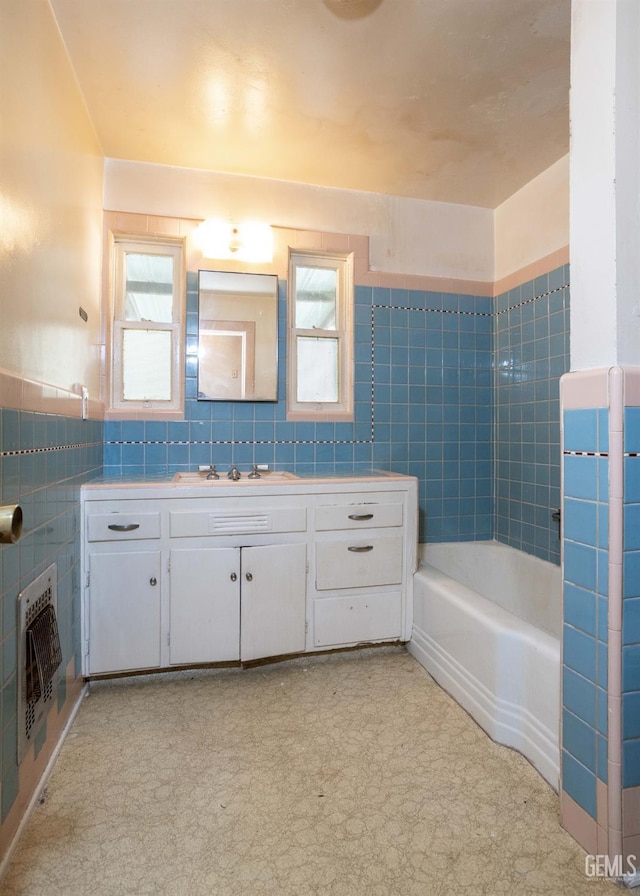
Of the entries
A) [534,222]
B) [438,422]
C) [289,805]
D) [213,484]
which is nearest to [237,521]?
[213,484]

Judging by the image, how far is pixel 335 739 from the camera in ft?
5.27

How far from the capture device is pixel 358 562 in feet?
7.11

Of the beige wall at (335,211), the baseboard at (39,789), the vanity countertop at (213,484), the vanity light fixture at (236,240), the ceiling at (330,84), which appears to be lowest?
the baseboard at (39,789)

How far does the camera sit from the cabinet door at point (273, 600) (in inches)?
79.9

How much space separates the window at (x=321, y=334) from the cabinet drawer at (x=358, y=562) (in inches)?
31.9

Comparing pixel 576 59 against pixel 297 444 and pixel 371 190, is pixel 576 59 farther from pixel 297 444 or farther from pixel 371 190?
pixel 297 444

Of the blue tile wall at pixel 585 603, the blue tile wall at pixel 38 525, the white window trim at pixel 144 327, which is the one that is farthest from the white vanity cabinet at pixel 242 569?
the blue tile wall at pixel 585 603

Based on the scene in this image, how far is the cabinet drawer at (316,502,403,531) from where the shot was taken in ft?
6.98

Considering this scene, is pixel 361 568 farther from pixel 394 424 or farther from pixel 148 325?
pixel 148 325

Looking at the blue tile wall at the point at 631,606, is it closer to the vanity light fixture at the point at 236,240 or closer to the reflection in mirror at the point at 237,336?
the reflection in mirror at the point at 237,336

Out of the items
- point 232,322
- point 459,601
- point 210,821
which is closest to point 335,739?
point 210,821

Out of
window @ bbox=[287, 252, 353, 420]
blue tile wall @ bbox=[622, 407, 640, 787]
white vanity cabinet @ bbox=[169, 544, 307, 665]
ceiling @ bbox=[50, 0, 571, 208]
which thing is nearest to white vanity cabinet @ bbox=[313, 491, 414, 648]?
white vanity cabinet @ bbox=[169, 544, 307, 665]

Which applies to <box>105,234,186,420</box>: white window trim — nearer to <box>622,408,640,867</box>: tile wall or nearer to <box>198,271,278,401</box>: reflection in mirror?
<box>198,271,278,401</box>: reflection in mirror

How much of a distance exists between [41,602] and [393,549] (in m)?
1.45
